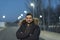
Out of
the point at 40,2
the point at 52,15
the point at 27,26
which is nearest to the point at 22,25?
the point at 27,26

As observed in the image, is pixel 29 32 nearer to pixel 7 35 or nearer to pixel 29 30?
pixel 29 30

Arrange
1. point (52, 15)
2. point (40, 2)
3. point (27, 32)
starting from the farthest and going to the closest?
point (52, 15) < point (40, 2) < point (27, 32)

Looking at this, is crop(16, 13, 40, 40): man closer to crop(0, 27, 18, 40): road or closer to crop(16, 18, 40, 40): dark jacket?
crop(16, 18, 40, 40): dark jacket

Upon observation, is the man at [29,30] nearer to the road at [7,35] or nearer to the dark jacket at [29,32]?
the dark jacket at [29,32]

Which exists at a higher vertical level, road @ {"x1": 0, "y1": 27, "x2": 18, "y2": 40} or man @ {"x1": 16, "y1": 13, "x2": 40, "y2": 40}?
man @ {"x1": 16, "y1": 13, "x2": 40, "y2": 40}

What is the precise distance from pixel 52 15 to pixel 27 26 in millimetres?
61645

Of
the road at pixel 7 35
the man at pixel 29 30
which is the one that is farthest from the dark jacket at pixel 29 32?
the road at pixel 7 35

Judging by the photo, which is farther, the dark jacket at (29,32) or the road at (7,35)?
the road at (7,35)

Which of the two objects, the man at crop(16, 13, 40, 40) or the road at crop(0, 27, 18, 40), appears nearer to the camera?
the man at crop(16, 13, 40, 40)

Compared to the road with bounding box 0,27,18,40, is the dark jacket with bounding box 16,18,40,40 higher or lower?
higher

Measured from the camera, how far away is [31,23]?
5273 mm

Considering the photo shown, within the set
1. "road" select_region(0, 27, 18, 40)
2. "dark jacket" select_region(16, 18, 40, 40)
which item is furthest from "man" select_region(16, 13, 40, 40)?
"road" select_region(0, 27, 18, 40)

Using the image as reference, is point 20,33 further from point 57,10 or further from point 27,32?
point 57,10

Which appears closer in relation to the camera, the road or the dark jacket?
the dark jacket
